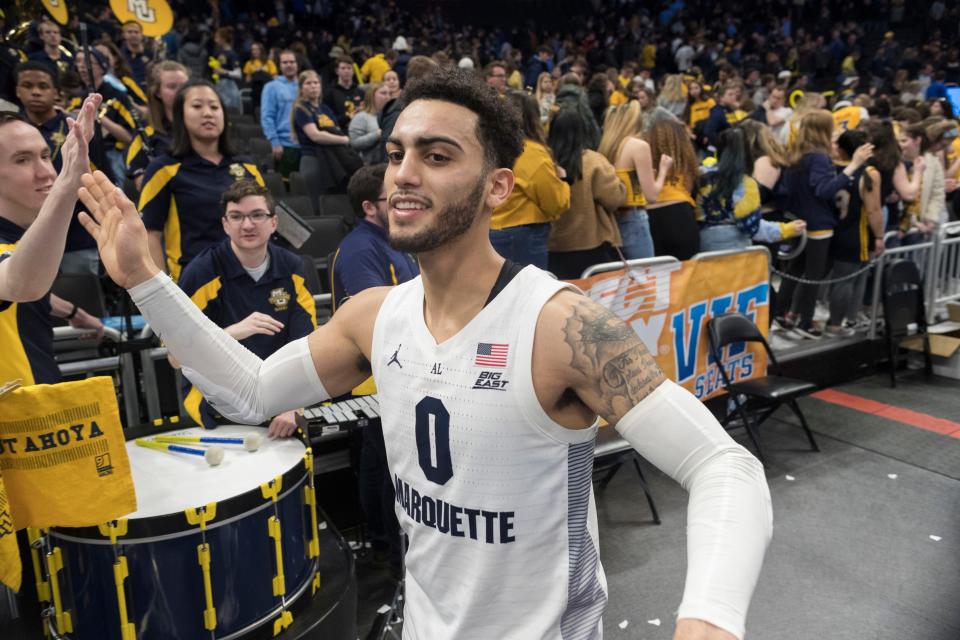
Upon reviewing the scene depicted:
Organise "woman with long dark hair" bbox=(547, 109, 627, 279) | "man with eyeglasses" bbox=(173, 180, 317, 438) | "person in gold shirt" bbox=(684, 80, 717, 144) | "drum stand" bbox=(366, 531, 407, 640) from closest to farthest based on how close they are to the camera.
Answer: "drum stand" bbox=(366, 531, 407, 640) < "man with eyeglasses" bbox=(173, 180, 317, 438) < "woman with long dark hair" bbox=(547, 109, 627, 279) < "person in gold shirt" bbox=(684, 80, 717, 144)

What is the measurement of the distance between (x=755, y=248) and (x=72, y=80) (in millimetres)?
5411

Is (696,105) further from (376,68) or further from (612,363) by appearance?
(612,363)

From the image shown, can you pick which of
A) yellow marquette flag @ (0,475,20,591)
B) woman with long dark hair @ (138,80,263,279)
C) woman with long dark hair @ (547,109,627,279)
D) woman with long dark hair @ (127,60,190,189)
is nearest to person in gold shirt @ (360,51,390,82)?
woman with long dark hair @ (127,60,190,189)

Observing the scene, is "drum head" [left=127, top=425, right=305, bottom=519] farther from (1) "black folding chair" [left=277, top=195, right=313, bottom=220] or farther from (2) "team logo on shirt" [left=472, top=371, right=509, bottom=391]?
(1) "black folding chair" [left=277, top=195, right=313, bottom=220]

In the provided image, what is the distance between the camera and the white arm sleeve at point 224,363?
1761 mm

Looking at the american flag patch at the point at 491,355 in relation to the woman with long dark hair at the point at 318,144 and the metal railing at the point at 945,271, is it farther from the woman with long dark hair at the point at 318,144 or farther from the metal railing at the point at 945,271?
the metal railing at the point at 945,271

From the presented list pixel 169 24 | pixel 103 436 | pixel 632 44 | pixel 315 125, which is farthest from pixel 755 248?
pixel 632 44

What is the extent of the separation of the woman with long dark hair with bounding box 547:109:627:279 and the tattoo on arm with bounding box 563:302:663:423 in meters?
3.67

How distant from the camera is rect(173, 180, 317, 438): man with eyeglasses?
11.3 ft

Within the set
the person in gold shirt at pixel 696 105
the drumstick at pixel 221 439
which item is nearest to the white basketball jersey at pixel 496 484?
the drumstick at pixel 221 439

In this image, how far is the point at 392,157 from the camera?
5.50 feet

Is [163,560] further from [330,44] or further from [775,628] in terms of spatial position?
[330,44]

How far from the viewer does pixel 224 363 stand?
1.84 metres

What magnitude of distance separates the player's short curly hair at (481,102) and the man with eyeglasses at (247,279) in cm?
192
